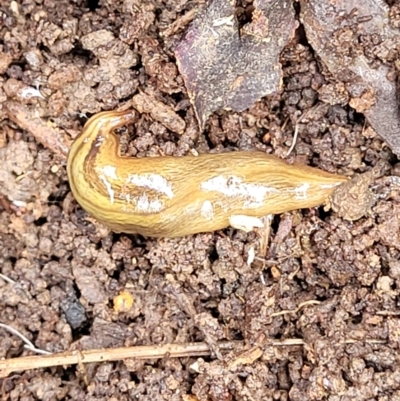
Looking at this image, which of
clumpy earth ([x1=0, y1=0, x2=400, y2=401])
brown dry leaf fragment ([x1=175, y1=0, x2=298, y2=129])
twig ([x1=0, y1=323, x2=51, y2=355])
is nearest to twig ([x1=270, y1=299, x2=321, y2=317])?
clumpy earth ([x1=0, y1=0, x2=400, y2=401])

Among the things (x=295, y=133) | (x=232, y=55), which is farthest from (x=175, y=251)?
(x=232, y=55)

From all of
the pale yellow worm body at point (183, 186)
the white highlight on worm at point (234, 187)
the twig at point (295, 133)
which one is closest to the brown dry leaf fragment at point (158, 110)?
the pale yellow worm body at point (183, 186)

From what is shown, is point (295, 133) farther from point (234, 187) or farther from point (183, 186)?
point (183, 186)

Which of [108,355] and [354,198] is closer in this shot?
[354,198]

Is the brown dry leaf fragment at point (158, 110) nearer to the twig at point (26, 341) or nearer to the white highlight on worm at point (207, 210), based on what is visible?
the white highlight on worm at point (207, 210)

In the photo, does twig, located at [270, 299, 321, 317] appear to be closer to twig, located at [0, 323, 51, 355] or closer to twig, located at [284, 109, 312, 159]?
twig, located at [284, 109, 312, 159]

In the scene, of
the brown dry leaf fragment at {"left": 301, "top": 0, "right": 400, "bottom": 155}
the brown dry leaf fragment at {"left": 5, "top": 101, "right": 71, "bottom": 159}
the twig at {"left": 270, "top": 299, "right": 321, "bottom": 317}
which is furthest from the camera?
the brown dry leaf fragment at {"left": 5, "top": 101, "right": 71, "bottom": 159}
